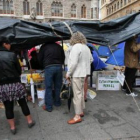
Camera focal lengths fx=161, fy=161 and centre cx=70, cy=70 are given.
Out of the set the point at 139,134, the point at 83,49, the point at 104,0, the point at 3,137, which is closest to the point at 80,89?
the point at 83,49

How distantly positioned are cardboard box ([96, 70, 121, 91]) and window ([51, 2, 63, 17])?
1678 inches

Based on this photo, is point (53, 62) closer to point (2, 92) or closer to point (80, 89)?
point (80, 89)

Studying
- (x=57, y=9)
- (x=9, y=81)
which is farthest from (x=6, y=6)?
(x=9, y=81)

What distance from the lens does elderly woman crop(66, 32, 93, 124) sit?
3248 mm

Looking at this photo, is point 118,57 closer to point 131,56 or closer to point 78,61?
point 131,56

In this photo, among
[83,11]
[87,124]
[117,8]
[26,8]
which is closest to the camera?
[87,124]

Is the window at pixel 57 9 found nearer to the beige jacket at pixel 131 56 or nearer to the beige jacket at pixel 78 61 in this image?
the beige jacket at pixel 131 56

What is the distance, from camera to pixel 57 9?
1780 inches

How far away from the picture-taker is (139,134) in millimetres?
3090

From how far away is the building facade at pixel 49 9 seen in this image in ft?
139

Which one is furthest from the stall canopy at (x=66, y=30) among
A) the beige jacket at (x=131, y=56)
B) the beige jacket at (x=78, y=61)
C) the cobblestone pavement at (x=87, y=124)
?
the cobblestone pavement at (x=87, y=124)

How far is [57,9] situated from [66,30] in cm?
4423

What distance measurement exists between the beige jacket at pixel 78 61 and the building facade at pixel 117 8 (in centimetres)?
4081

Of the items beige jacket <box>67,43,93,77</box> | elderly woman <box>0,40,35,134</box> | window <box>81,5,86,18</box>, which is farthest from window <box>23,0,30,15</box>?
beige jacket <box>67,43,93,77</box>
